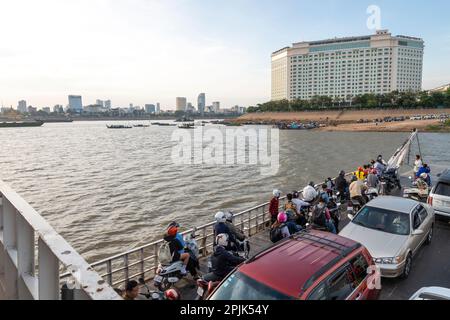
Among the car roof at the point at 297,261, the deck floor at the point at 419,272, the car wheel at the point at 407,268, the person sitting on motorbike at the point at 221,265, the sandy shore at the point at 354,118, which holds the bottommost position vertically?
the deck floor at the point at 419,272

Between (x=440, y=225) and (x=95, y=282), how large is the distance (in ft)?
41.2

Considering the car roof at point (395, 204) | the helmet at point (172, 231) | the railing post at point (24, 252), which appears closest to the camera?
the railing post at point (24, 252)

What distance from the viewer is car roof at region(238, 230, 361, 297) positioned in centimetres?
422

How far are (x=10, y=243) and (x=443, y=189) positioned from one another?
12.4 m

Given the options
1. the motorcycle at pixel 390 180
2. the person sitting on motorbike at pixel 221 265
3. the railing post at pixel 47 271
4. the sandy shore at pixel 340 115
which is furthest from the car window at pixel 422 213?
the sandy shore at pixel 340 115

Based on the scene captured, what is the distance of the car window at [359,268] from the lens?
5.12 m

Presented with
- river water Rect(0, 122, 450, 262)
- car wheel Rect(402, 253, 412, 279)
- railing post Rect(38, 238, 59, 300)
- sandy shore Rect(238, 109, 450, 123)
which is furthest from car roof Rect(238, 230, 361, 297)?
sandy shore Rect(238, 109, 450, 123)

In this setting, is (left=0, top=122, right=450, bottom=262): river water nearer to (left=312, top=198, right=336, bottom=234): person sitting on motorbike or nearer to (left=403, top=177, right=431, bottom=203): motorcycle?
(left=312, top=198, right=336, bottom=234): person sitting on motorbike

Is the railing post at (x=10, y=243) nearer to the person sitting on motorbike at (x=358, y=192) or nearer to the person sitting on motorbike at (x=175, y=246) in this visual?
the person sitting on motorbike at (x=175, y=246)

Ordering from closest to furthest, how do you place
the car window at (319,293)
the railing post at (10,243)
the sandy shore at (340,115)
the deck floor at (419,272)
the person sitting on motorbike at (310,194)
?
the railing post at (10,243) → the car window at (319,293) → the deck floor at (419,272) → the person sitting on motorbike at (310,194) → the sandy shore at (340,115)
